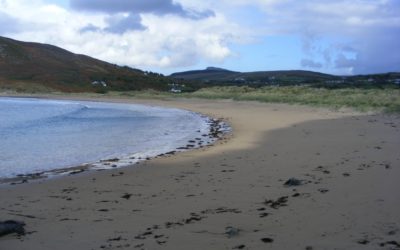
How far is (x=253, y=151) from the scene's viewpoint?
12.6 meters

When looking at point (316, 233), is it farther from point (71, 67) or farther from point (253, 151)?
point (71, 67)

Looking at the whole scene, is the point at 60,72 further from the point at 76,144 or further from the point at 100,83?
the point at 76,144

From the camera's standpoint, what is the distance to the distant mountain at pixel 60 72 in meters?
78.4

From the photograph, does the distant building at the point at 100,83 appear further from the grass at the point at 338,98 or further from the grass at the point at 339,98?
the grass at the point at 339,98

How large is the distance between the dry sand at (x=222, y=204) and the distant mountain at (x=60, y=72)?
67.3 meters

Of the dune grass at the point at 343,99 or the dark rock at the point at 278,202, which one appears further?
the dune grass at the point at 343,99

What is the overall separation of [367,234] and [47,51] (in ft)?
325

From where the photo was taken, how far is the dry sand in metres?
5.05

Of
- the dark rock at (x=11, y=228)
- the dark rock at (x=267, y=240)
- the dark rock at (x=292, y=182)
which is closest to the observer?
the dark rock at (x=267, y=240)

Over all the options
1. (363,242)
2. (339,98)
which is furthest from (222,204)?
(339,98)

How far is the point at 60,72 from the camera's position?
83.8m

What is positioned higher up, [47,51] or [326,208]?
[47,51]

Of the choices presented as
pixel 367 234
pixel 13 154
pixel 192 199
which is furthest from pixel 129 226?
pixel 13 154

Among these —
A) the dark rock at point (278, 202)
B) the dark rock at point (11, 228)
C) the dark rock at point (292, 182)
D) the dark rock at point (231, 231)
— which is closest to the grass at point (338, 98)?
the dark rock at point (292, 182)
